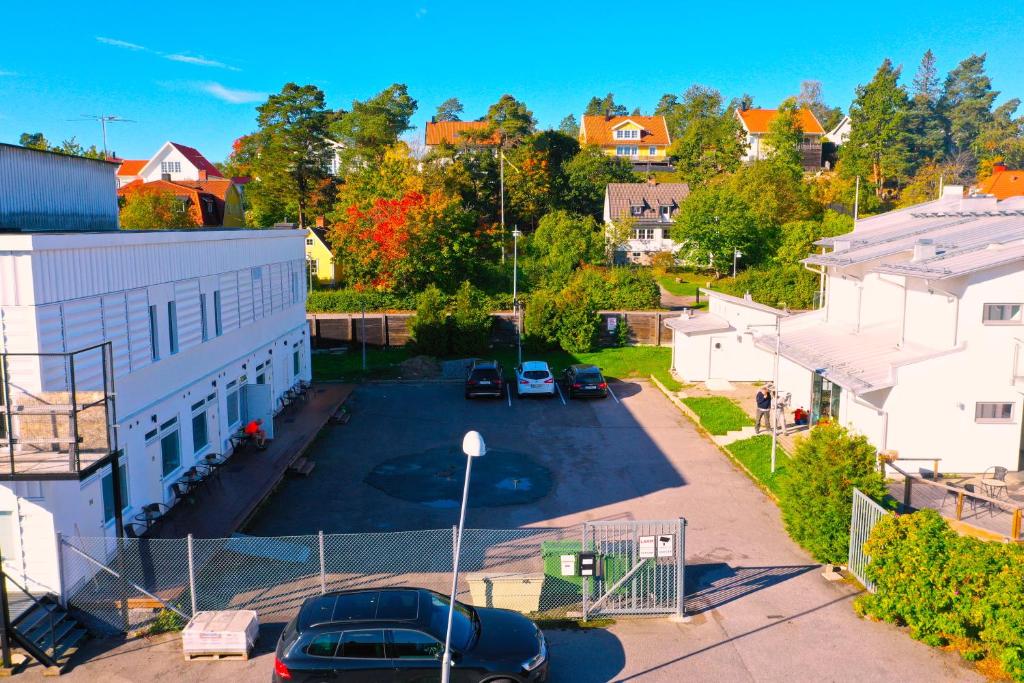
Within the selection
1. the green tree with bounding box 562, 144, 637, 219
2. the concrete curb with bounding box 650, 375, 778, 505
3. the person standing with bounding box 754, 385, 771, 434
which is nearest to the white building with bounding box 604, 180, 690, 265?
the green tree with bounding box 562, 144, 637, 219

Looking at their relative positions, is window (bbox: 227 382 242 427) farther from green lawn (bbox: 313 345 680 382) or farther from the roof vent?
the roof vent

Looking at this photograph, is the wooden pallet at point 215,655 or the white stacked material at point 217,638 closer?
the white stacked material at point 217,638

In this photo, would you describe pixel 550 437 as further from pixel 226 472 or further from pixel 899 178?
pixel 899 178

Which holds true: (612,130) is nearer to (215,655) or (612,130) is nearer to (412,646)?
(215,655)

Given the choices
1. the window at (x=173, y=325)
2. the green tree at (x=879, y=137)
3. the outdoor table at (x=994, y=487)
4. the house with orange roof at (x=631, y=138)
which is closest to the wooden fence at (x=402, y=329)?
the window at (x=173, y=325)

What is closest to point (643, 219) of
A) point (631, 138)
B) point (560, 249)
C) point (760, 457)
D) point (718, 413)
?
point (560, 249)

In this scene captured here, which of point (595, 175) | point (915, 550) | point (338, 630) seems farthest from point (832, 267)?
point (595, 175)

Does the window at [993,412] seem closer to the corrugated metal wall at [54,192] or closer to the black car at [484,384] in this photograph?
the black car at [484,384]
